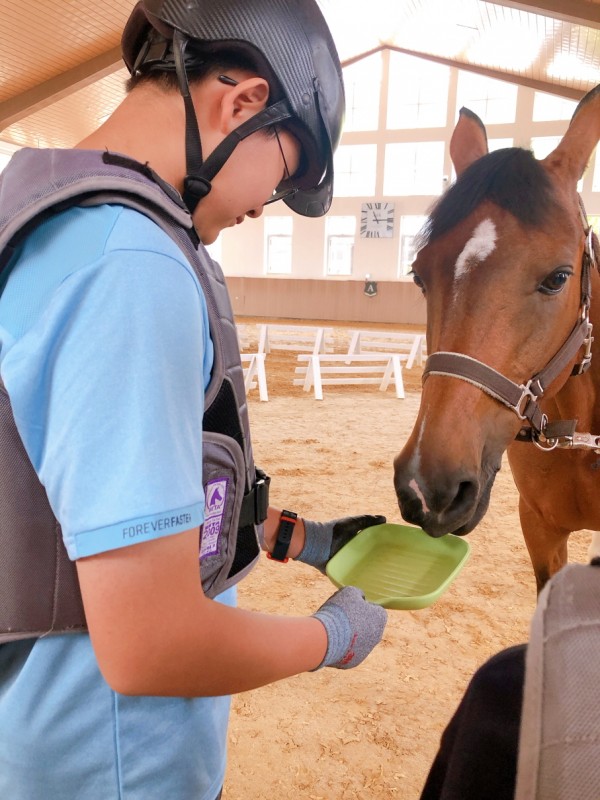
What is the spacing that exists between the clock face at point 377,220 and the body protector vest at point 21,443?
16.9 metres

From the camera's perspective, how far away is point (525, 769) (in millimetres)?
341

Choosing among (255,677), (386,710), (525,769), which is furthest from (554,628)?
(386,710)

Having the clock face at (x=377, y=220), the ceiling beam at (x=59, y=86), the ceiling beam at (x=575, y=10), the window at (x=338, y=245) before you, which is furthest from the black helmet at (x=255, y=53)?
the window at (x=338, y=245)

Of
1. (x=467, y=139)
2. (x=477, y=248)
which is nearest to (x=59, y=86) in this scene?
(x=467, y=139)

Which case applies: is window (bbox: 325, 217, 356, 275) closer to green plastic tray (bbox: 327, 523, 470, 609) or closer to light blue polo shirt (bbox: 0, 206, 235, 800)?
green plastic tray (bbox: 327, 523, 470, 609)

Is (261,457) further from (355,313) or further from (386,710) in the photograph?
(355,313)

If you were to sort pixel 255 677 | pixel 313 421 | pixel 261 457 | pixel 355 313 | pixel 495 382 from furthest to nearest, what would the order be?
1. pixel 355 313
2. pixel 313 421
3. pixel 261 457
4. pixel 495 382
5. pixel 255 677

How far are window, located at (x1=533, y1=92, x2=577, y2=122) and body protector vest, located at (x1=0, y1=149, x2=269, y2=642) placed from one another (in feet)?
56.2

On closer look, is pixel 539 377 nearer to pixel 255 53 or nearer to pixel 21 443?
pixel 255 53

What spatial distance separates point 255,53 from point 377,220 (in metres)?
16.9

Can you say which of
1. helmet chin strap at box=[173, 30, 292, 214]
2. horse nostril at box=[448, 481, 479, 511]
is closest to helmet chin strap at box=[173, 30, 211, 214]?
helmet chin strap at box=[173, 30, 292, 214]

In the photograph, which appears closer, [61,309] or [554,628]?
[554,628]

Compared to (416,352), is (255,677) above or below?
above

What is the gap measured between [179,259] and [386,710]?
2031 mm
